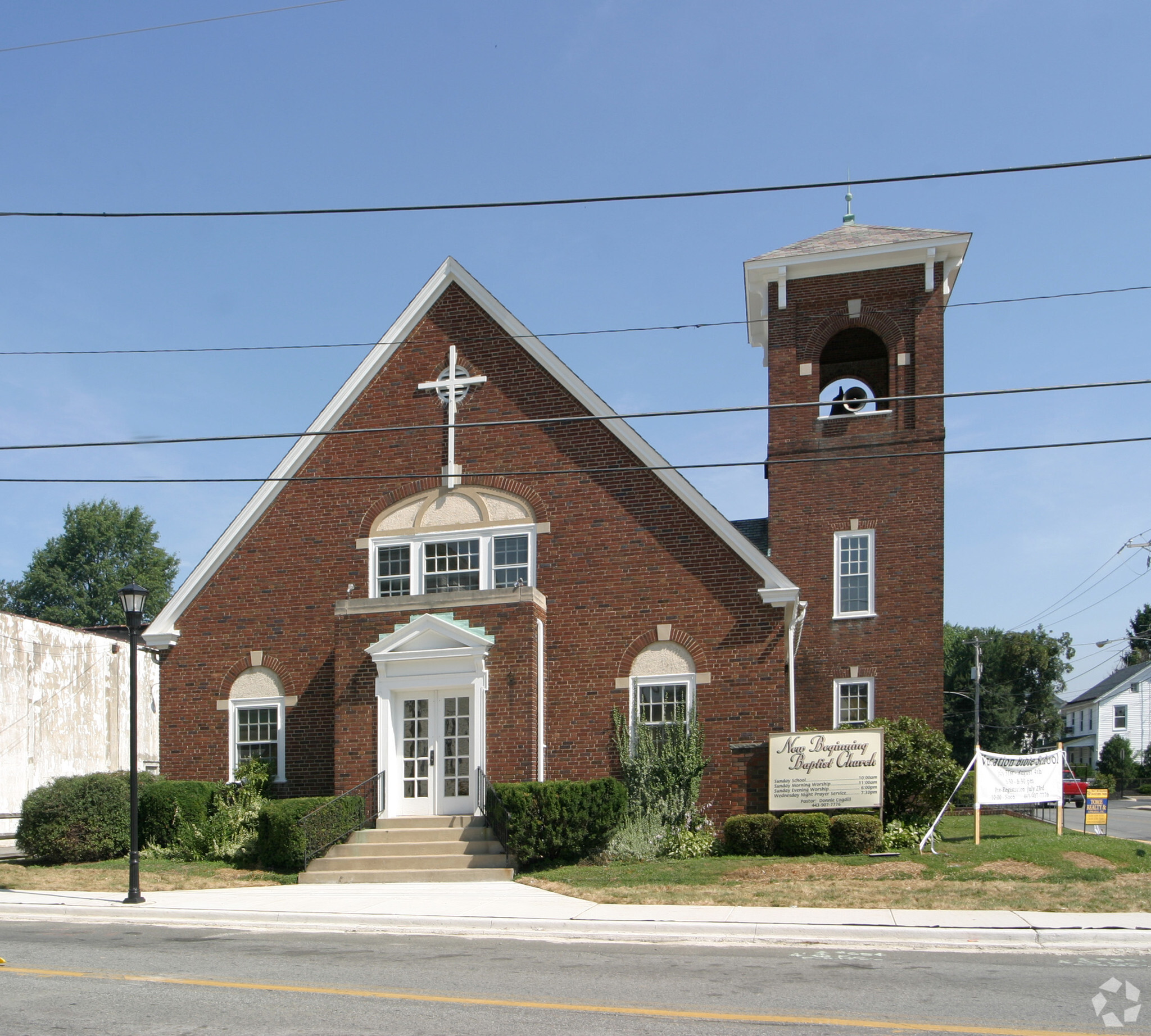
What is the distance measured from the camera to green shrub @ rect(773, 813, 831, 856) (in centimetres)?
1711

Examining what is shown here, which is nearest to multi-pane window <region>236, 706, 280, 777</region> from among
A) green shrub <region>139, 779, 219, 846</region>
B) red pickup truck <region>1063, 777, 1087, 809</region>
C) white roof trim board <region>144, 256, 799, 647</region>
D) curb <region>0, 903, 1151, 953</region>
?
green shrub <region>139, 779, 219, 846</region>

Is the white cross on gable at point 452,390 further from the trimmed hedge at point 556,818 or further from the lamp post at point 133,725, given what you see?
the lamp post at point 133,725

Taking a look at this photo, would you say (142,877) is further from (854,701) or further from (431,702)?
(854,701)

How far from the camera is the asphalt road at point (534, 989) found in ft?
24.6

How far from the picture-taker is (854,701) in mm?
24625

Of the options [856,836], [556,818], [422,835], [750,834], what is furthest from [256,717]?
[856,836]

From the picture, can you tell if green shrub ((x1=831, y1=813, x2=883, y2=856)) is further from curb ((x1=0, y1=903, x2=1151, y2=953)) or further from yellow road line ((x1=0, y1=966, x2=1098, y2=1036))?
yellow road line ((x1=0, y1=966, x2=1098, y2=1036))

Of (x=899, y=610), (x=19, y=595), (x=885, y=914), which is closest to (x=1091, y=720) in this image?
(x=899, y=610)

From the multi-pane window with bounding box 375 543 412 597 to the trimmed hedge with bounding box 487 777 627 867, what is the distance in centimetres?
478

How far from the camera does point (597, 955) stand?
34.3 ft

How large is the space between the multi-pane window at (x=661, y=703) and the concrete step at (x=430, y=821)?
3.24 m

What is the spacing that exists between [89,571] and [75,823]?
60.1 metres

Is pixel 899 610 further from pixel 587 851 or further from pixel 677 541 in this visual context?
pixel 587 851

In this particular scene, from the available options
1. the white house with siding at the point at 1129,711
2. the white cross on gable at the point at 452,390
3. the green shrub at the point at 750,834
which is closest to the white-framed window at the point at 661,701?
the green shrub at the point at 750,834
